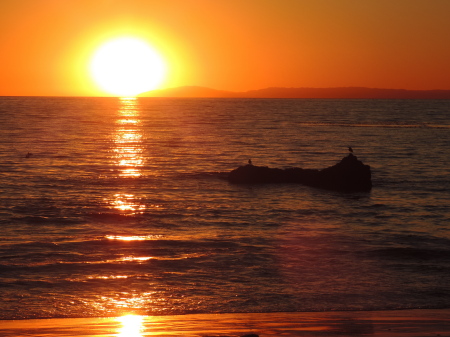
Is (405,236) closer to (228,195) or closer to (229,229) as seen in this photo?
(229,229)

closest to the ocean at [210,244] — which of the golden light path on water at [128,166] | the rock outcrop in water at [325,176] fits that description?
the golden light path on water at [128,166]

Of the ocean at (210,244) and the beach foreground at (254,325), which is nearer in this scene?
the beach foreground at (254,325)

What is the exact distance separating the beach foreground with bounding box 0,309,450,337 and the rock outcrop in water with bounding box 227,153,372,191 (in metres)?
21.0

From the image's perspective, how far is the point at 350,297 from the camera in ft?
45.7

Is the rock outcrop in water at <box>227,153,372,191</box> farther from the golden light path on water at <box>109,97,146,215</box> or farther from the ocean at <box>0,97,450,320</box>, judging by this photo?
the golden light path on water at <box>109,97,146,215</box>

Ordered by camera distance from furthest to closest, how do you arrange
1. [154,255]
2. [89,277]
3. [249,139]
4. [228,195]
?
[249,139] → [228,195] → [154,255] → [89,277]

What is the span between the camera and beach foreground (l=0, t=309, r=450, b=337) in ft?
36.8

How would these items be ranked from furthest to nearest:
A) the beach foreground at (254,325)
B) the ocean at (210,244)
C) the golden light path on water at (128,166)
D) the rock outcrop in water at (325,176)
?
1. the rock outcrop in water at (325,176)
2. the golden light path on water at (128,166)
3. the ocean at (210,244)
4. the beach foreground at (254,325)

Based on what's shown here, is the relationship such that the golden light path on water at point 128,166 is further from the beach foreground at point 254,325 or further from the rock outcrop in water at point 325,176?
the beach foreground at point 254,325

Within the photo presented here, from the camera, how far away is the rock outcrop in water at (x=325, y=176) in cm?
3378

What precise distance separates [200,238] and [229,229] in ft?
6.78

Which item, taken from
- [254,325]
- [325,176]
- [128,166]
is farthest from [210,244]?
[128,166]

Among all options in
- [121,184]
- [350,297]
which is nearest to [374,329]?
[350,297]

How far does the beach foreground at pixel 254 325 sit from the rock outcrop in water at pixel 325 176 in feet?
69.0
